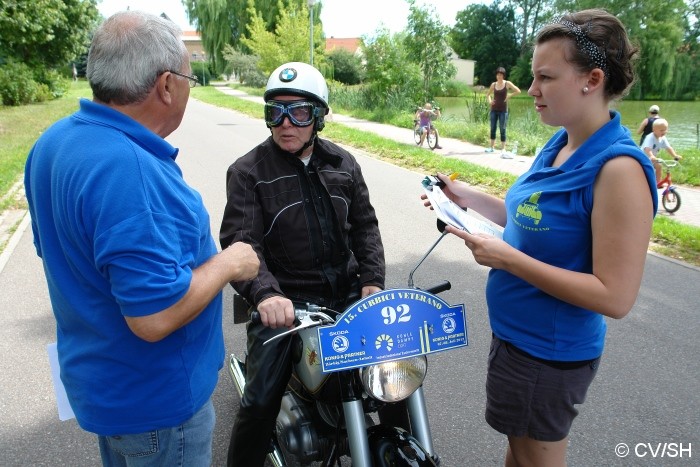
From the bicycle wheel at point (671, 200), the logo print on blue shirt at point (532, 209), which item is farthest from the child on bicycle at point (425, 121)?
the logo print on blue shirt at point (532, 209)

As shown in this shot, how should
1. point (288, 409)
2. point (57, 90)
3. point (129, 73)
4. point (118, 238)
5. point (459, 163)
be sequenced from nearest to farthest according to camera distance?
1. point (118, 238)
2. point (129, 73)
3. point (288, 409)
4. point (459, 163)
5. point (57, 90)

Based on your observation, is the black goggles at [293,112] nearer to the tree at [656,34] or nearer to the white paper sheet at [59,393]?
the white paper sheet at [59,393]

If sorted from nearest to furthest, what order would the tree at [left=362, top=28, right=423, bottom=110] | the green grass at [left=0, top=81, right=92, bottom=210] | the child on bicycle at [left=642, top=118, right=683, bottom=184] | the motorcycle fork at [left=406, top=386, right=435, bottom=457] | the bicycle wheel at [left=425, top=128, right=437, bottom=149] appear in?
the motorcycle fork at [left=406, top=386, right=435, bottom=457]
the child on bicycle at [left=642, top=118, right=683, bottom=184]
the green grass at [left=0, top=81, right=92, bottom=210]
the bicycle wheel at [left=425, top=128, right=437, bottom=149]
the tree at [left=362, top=28, right=423, bottom=110]

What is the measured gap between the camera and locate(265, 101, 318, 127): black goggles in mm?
2430

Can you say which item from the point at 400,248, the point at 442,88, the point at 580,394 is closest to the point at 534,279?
the point at 580,394

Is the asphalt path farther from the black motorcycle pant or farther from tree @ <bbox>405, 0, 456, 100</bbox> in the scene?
tree @ <bbox>405, 0, 456, 100</bbox>

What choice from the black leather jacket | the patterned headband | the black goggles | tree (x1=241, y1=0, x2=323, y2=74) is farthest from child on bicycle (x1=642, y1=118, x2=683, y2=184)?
tree (x1=241, y1=0, x2=323, y2=74)

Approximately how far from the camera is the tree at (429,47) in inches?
732

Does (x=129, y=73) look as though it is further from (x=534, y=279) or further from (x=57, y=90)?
(x=57, y=90)

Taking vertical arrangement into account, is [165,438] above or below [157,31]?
below

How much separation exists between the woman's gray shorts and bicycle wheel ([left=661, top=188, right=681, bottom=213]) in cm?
751

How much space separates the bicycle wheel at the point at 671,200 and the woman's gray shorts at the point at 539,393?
7506 millimetres

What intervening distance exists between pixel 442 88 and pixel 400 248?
603 inches

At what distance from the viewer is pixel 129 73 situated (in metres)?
1.48
